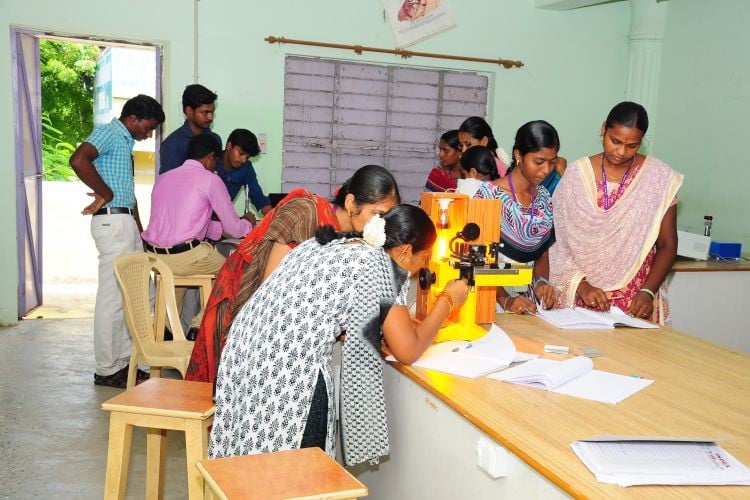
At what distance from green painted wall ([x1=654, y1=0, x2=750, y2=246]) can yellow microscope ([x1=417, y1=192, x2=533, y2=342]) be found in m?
3.44

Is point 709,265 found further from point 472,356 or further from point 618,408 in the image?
point 618,408

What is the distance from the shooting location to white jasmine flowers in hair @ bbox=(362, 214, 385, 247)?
1893 millimetres

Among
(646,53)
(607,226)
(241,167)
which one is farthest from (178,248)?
(646,53)

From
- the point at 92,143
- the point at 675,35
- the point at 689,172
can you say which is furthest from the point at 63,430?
the point at 675,35

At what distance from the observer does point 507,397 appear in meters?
1.73

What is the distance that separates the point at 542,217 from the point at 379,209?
699 millimetres

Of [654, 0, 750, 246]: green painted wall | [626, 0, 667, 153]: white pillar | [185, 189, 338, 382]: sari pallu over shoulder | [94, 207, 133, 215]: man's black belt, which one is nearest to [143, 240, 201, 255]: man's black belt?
[94, 207, 133, 215]: man's black belt

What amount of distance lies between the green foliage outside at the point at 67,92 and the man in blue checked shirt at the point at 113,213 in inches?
311

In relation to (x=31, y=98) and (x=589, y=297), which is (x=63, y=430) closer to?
(x=589, y=297)

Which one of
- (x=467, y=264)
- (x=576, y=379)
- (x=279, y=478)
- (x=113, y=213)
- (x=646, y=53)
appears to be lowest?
(x=279, y=478)

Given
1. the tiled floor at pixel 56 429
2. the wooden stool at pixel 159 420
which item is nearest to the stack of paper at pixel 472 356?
the wooden stool at pixel 159 420

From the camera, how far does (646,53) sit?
6.08 meters

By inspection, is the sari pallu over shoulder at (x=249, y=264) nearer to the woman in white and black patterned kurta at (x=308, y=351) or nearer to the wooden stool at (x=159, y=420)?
the wooden stool at (x=159, y=420)

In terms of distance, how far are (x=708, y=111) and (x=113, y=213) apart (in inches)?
167
